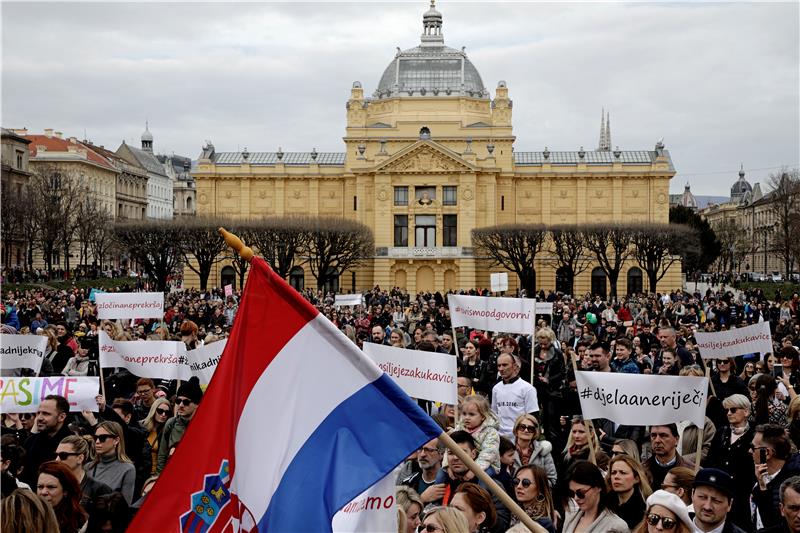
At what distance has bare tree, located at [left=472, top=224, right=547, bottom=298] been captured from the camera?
63.2 m

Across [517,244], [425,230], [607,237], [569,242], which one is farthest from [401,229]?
[607,237]

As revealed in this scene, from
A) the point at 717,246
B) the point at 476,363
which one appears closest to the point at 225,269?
the point at 717,246

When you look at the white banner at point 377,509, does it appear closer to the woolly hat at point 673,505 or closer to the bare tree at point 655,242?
the woolly hat at point 673,505

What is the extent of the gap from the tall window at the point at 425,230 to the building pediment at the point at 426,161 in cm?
343

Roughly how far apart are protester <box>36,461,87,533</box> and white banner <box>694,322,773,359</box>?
9656 millimetres

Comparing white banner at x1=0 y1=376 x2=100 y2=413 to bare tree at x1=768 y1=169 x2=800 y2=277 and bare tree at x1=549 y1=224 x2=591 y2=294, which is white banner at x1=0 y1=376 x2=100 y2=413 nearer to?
bare tree at x1=549 y1=224 x2=591 y2=294

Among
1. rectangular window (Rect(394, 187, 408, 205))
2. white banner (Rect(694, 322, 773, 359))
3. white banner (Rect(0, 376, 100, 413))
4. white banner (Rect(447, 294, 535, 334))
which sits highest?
rectangular window (Rect(394, 187, 408, 205))

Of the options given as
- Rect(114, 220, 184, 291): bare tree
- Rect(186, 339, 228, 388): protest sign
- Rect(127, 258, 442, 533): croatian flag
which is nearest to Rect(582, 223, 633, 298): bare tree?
Rect(114, 220, 184, 291): bare tree

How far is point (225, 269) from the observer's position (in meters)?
73.9

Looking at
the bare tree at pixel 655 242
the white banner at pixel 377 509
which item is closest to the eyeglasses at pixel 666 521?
the white banner at pixel 377 509

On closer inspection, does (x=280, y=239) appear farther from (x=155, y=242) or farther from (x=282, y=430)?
(x=282, y=430)

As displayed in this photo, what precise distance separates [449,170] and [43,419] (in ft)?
208

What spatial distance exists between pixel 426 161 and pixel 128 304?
53.7m

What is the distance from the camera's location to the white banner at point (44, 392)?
9930mm
